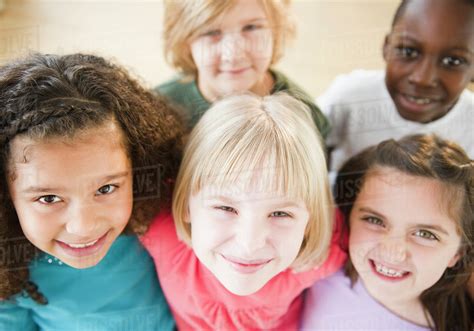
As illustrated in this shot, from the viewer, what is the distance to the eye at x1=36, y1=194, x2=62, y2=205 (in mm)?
786

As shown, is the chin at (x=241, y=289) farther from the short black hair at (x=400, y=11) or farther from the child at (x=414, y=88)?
the short black hair at (x=400, y=11)

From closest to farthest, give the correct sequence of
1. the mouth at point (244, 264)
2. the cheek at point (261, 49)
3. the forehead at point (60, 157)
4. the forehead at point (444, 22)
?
1. the forehead at point (60, 157)
2. the mouth at point (244, 264)
3. the forehead at point (444, 22)
4. the cheek at point (261, 49)

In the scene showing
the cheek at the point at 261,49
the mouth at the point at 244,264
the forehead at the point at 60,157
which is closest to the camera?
the forehead at the point at 60,157

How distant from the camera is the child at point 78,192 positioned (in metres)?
0.76

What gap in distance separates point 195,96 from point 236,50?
148mm

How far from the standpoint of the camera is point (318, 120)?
1.10 metres

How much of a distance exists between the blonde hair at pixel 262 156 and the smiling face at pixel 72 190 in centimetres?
11

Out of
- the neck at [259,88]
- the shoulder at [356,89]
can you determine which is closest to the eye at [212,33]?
the neck at [259,88]

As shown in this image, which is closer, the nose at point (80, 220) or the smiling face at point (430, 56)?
the nose at point (80, 220)

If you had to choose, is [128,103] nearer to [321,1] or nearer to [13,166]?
[13,166]

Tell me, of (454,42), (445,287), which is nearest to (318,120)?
(454,42)

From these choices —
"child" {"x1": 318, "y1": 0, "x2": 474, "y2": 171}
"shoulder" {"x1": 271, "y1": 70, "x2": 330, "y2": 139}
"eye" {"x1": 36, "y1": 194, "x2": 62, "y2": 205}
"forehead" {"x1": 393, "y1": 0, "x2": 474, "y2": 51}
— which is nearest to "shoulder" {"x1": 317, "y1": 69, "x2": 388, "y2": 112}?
"child" {"x1": 318, "y1": 0, "x2": 474, "y2": 171}

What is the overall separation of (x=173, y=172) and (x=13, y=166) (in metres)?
0.27

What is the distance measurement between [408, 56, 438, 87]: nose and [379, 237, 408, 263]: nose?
331 millimetres
